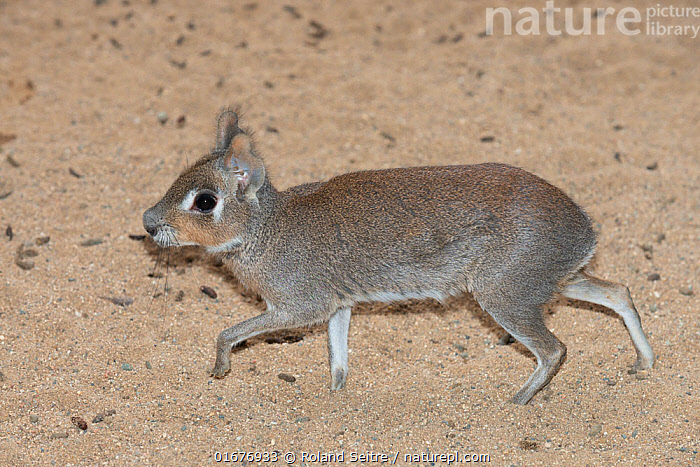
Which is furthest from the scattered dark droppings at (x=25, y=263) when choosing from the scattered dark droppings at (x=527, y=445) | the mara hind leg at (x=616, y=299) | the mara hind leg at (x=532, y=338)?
the mara hind leg at (x=616, y=299)

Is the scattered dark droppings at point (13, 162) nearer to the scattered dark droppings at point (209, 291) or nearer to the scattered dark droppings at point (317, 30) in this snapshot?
the scattered dark droppings at point (209, 291)

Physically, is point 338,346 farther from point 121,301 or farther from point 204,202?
point 121,301

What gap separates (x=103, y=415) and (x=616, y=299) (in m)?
3.62

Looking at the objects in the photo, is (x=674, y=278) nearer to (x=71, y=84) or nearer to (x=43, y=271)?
(x=43, y=271)

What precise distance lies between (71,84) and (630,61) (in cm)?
669

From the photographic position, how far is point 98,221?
22.0 ft

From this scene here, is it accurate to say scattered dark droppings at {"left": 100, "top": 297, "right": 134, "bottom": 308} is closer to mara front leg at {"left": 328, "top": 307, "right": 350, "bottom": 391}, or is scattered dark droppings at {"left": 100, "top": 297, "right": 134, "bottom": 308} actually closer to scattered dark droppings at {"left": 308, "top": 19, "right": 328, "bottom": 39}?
mara front leg at {"left": 328, "top": 307, "right": 350, "bottom": 391}

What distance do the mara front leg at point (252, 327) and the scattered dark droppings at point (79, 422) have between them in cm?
94

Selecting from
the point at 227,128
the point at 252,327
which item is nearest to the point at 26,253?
the point at 227,128

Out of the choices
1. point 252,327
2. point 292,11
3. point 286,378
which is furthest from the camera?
point 292,11

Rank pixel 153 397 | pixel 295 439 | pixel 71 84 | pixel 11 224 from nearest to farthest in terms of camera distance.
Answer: pixel 295 439, pixel 153 397, pixel 11 224, pixel 71 84

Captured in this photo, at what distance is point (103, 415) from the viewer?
4.87m

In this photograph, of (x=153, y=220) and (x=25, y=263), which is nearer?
(x=153, y=220)

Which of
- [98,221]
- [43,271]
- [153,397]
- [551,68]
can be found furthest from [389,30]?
[153,397]
